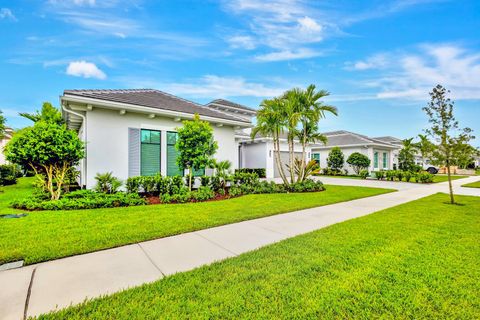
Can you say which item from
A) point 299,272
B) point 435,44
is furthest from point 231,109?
point 299,272

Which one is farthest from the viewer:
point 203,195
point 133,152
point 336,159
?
point 336,159

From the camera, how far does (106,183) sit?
8.58 meters

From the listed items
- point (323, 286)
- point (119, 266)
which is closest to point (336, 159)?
point (323, 286)

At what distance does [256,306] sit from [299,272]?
975mm

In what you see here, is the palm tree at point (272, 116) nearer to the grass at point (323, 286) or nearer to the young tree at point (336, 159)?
the grass at point (323, 286)

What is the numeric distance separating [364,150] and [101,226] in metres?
26.2

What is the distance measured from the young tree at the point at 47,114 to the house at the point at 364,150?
Result: 24.9m

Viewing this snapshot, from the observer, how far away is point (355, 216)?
654 cm

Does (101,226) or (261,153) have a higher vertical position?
(261,153)

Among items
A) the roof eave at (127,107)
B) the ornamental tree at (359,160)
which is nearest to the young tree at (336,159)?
the ornamental tree at (359,160)

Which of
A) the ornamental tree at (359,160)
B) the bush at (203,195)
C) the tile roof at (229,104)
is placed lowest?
the bush at (203,195)

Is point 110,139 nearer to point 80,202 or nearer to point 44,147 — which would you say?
point 44,147

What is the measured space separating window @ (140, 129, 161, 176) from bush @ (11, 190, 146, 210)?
6.31 ft

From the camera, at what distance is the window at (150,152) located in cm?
961
